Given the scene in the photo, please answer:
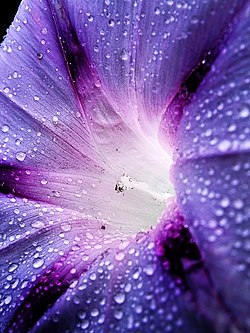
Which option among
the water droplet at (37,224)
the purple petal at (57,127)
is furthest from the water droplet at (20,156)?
the water droplet at (37,224)

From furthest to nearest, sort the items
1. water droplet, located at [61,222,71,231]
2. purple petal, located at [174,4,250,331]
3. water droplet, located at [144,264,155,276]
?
water droplet, located at [61,222,71,231], water droplet, located at [144,264,155,276], purple petal, located at [174,4,250,331]

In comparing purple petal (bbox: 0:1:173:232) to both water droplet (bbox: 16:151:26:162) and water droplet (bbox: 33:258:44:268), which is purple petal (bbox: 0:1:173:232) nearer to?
water droplet (bbox: 16:151:26:162)

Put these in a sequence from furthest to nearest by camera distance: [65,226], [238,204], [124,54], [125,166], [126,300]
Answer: [125,166], [65,226], [124,54], [126,300], [238,204]

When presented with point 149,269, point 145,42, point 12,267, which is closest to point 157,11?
point 145,42

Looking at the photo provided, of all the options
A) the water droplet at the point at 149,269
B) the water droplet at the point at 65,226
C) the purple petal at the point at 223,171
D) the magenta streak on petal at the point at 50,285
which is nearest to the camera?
the purple petal at the point at 223,171

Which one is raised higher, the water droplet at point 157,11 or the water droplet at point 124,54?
the water droplet at point 157,11

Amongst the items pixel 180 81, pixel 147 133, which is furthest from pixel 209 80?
pixel 147 133

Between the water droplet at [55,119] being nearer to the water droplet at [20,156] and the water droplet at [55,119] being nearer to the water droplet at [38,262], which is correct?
the water droplet at [20,156]

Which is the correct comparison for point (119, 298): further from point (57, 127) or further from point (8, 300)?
point (57, 127)

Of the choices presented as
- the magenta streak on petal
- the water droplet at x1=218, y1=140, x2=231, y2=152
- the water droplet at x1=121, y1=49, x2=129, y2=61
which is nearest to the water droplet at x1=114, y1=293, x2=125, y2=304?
the magenta streak on petal
